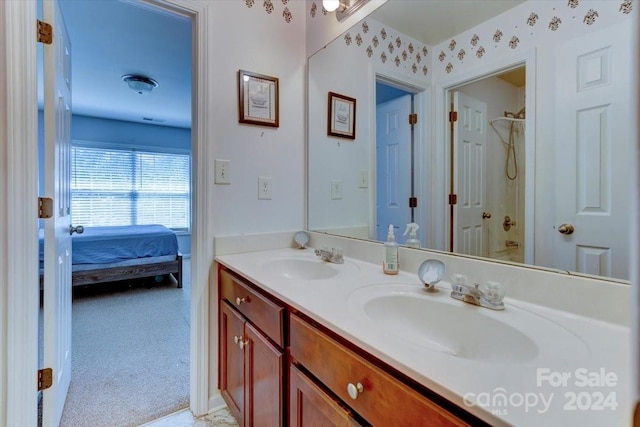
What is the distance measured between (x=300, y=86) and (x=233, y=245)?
1.01 metres

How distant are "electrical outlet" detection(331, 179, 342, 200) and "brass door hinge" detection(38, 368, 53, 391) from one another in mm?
1525

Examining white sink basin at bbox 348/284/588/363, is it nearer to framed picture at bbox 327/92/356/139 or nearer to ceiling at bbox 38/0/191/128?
framed picture at bbox 327/92/356/139

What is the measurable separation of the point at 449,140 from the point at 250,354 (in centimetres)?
113

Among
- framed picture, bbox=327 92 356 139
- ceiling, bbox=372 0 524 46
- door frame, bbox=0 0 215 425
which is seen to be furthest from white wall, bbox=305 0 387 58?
door frame, bbox=0 0 215 425

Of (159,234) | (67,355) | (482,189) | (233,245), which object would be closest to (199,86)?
(233,245)

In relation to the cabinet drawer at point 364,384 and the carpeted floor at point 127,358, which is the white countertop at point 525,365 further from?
the carpeted floor at point 127,358

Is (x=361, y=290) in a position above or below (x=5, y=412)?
above

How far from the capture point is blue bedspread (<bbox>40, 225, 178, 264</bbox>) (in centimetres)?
326

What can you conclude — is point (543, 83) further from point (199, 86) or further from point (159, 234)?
point (159, 234)

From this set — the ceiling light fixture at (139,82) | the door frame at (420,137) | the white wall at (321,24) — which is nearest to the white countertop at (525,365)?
the door frame at (420,137)

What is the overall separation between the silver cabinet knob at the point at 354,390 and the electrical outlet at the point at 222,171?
3.89 ft

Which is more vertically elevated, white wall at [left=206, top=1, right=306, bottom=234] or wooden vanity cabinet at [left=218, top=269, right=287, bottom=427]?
white wall at [left=206, top=1, right=306, bottom=234]

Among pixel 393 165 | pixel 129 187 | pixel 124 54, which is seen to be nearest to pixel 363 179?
pixel 393 165

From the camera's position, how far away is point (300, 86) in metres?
1.87
